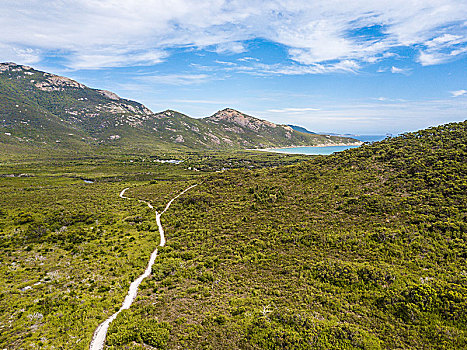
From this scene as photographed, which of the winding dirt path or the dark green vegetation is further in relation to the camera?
the dark green vegetation

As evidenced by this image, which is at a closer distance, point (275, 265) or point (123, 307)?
point (123, 307)

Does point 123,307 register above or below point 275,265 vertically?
below

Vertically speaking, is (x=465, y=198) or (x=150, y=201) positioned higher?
(x=465, y=198)

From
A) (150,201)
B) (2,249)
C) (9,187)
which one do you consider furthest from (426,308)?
(9,187)

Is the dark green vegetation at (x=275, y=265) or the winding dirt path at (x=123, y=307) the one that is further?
the dark green vegetation at (x=275, y=265)

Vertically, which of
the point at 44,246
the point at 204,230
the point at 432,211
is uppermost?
the point at 432,211

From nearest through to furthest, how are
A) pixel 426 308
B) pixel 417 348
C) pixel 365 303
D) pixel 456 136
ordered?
pixel 417 348 < pixel 426 308 < pixel 365 303 < pixel 456 136

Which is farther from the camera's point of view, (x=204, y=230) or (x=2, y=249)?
(x=204, y=230)

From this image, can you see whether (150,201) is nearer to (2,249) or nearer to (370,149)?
(2,249)
